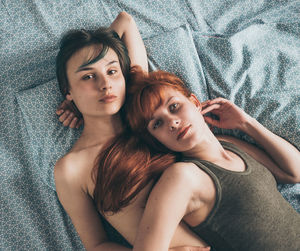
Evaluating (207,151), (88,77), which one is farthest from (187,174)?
(88,77)

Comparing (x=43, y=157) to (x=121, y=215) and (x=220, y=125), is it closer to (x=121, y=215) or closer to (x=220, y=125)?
(x=121, y=215)

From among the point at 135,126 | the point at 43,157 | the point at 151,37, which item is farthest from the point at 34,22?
the point at 135,126

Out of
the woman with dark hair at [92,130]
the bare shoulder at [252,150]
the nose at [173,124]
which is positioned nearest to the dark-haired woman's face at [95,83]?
the woman with dark hair at [92,130]

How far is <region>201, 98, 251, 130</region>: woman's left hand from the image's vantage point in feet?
5.09

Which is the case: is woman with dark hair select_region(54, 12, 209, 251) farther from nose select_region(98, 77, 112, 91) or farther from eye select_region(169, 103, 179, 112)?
eye select_region(169, 103, 179, 112)

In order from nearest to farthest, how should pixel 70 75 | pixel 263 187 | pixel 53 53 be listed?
pixel 263 187 → pixel 70 75 → pixel 53 53

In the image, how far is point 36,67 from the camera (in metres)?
1.66

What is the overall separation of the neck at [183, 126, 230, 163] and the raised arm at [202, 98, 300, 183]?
0.24m

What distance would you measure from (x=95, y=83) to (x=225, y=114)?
2.32ft

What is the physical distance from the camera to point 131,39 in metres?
1.65

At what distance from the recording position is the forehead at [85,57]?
1.36m

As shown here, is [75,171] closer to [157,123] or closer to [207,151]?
[157,123]

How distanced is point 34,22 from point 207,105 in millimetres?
1079

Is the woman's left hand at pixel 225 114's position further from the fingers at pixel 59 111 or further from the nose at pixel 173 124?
the fingers at pixel 59 111
